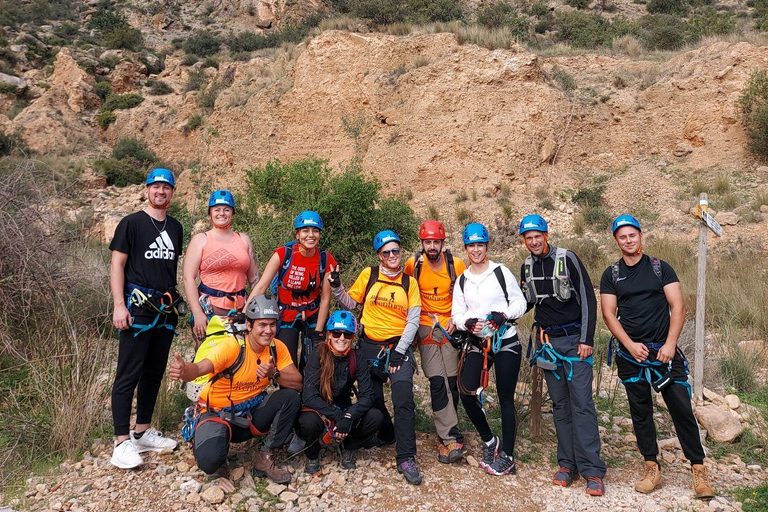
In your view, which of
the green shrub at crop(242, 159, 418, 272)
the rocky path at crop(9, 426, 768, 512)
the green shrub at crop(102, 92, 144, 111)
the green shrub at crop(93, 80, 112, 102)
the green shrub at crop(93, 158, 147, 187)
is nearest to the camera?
the rocky path at crop(9, 426, 768, 512)

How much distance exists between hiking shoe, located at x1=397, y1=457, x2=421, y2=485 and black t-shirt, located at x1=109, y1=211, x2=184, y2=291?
2262 mm

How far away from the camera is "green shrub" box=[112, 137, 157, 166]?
2106cm

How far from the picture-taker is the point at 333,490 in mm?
3596

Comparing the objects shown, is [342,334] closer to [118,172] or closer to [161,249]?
[161,249]

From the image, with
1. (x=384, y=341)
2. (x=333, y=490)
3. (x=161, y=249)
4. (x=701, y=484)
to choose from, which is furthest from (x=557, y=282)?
(x=161, y=249)

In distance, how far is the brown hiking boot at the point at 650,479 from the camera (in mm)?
3641

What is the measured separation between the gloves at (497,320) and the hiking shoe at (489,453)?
101 cm

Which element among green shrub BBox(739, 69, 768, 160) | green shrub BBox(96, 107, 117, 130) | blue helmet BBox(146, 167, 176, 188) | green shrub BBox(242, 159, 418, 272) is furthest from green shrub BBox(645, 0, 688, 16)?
blue helmet BBox(146, 167, 176, 188)

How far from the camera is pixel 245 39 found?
29172 mm

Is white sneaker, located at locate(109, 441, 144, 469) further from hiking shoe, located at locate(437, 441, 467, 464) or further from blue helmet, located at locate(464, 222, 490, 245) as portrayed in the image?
blue helmet, located at locate(464, 222, 490, 245)

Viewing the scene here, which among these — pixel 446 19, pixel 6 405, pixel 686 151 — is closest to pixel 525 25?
Result: pixel 446 19

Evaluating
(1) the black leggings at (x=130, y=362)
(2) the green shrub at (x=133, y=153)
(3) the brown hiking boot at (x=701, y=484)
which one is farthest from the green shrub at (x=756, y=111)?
(2) the green shrub at (x=133, y=153)

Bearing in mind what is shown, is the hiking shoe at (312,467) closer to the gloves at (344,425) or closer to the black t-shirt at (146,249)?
the gloves at (344,425)

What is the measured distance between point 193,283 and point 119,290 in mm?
509
